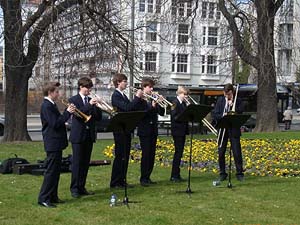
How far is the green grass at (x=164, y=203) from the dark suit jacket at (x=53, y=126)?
97 centimetres

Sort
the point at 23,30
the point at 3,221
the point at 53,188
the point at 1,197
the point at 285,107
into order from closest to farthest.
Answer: the point at 3,221 < the point at 53,188 < the point at 1,197 < the point at 23,30 < the point at 285,107

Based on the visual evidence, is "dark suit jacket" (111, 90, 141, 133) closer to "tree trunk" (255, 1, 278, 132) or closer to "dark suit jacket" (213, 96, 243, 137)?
"dark suit jacket" (213, 96, 243, 137)

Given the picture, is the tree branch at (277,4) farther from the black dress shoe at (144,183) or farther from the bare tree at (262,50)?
the black dress shoe at (144,183)

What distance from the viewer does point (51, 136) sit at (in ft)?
27.8

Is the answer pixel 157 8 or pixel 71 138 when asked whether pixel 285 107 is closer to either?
pixel 157 8

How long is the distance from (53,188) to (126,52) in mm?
11587

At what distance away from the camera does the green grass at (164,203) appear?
7688 mm

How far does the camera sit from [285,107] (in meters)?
42.5

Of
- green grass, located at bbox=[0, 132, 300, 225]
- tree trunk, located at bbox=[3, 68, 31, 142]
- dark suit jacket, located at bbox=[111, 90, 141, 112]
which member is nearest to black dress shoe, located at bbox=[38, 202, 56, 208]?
green grass, located at bbox=[0, 132, 300, 225]

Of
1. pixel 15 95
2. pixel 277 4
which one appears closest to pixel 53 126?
pixel 15 95

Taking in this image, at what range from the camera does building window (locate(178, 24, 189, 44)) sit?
28.5m

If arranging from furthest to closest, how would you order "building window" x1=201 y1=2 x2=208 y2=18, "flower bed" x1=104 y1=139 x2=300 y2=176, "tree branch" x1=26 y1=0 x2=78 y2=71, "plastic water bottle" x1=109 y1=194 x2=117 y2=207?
1. "building window" x1=201 y1=2 x2=208 y2=18
2. "tree branch" x1=26 y1=0 x2=78 y2=71
3. "flower bed" x1=104 y1=139 x2=300 y2=176
4. "plastic water bottle" x1=109 y1=194 x2=117 y2=207

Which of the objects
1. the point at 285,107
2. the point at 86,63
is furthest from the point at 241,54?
the point at 285,107

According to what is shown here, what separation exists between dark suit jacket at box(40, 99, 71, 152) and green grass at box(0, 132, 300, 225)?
966 millimetres
